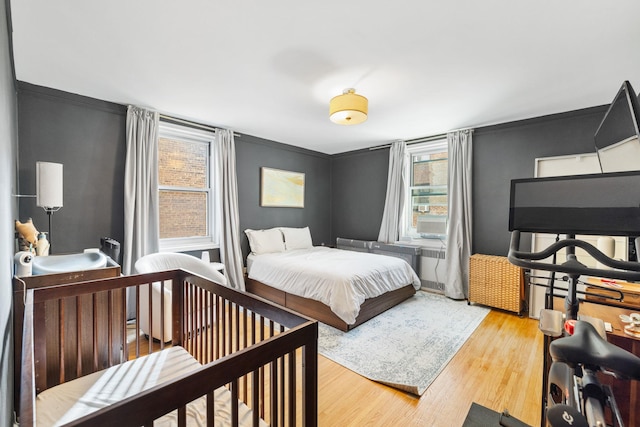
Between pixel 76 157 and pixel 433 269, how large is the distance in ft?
15.3

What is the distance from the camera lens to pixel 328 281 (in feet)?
9.39

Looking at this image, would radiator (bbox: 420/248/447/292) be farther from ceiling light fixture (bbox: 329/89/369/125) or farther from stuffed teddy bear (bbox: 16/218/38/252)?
Result: stuffed teddy bear (bbox: 16/218/38/252)

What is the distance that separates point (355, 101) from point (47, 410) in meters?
2.65

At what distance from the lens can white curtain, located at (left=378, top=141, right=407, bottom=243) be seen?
14.6 feet

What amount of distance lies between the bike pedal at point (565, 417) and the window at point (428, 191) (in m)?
3.57

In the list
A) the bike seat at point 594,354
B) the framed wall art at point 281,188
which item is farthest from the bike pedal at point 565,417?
the framed wall art at point 281,188

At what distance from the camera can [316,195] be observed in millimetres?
5352

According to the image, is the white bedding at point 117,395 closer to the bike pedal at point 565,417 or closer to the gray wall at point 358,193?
the bike pedal at point 565,417

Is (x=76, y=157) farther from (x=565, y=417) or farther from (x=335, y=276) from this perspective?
(x=565, y=417)

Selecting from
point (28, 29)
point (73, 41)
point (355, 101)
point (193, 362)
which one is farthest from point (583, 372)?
point (28, 29)

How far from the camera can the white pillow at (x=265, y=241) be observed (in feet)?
13.3

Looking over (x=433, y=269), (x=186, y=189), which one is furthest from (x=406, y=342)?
(x=186, y=189)

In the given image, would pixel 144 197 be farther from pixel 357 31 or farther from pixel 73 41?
pixel 357 31

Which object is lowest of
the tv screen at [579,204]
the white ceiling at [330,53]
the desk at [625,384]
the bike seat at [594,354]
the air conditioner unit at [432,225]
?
the desk at [625,384]
